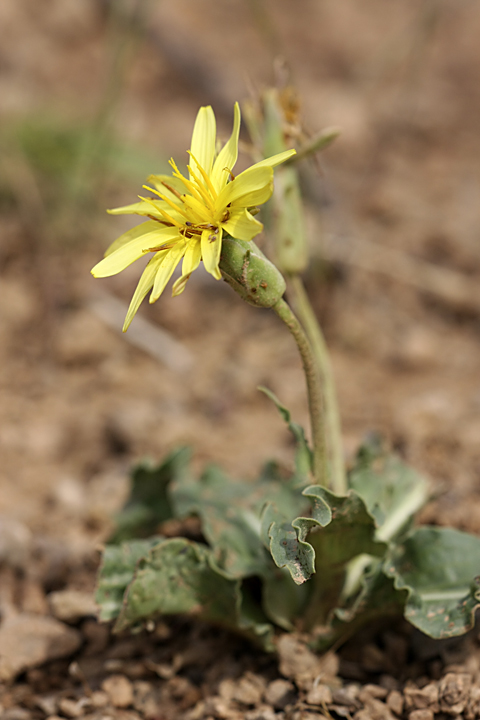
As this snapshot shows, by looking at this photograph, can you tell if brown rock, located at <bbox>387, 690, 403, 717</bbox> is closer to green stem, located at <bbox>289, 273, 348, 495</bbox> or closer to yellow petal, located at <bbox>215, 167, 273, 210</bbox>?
green stem, located at <bbox>289, 273, 348, 495</bbox>

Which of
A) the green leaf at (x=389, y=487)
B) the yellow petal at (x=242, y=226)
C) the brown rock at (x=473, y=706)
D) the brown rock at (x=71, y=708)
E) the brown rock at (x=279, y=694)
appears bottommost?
the brown rock at (x=71, y=708)

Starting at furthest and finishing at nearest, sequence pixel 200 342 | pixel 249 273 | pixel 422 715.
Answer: pixel 200 342, pixel 422 715, pixel 249 273

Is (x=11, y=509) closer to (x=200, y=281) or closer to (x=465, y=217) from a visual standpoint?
(x=200, y=281)

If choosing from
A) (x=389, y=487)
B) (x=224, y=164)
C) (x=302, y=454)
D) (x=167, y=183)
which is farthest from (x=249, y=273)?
(x=389, y=487)

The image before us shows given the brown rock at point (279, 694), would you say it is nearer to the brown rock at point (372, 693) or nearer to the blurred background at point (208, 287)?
the brown rock at point (372, 693)

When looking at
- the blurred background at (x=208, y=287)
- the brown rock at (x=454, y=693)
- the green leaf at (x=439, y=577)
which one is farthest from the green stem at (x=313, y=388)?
the blurred background at (x=208, y=287)

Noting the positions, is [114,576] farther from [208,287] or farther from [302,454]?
[208,287]

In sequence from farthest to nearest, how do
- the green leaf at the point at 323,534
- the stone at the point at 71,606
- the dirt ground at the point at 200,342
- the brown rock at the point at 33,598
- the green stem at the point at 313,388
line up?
the brown rock at the point at 33,598 < the stone at the point at 71,606 < the dirt ground at the point at 200,342 < the green stem at the point at 313,388 < the green leaf at the point at 323,534

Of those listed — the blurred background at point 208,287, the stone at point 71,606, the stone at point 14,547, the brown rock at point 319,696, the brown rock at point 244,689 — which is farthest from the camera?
the blurred background at point 208,287
